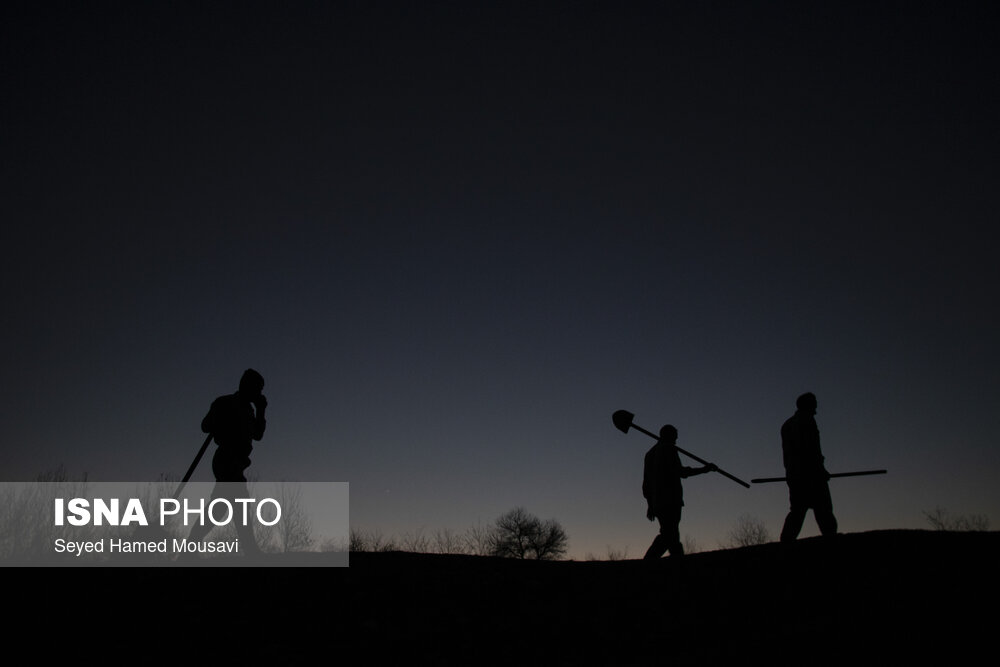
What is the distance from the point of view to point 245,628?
214 inches

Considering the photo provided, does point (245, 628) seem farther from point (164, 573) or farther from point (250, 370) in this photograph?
point (250, 370)

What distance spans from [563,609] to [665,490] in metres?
3.37

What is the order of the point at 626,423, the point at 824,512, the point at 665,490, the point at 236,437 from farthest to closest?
1. the point at 626,423
2. the point at 665,490
3. the point at 824,512
4. the point at 236,437

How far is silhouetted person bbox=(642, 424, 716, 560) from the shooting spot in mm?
8898

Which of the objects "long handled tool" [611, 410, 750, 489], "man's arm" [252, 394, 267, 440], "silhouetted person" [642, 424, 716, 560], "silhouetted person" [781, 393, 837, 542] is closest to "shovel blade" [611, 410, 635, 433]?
"long handled tool" [611, 410, 750, 489]

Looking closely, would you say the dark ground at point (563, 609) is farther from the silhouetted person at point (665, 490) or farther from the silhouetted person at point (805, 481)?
the silhouetted person at point (665, 490)

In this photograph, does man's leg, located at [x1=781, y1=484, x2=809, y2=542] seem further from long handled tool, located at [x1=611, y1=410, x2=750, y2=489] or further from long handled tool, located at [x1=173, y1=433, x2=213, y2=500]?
long handled tool, located at [x1=173, y1=433, x2=213, y2=500]

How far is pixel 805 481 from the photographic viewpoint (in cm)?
845

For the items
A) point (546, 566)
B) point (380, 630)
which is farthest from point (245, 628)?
point (546, 566)

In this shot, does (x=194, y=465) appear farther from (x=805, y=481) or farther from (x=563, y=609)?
(x=805, y=481)

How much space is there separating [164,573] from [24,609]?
4.43ft

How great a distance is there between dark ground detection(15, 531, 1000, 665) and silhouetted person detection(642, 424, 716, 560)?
1124 mm

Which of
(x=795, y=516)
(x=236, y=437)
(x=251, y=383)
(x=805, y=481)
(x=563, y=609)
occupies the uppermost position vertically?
(x=251, y=383)

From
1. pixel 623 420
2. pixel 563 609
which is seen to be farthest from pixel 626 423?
pixel 563 609
